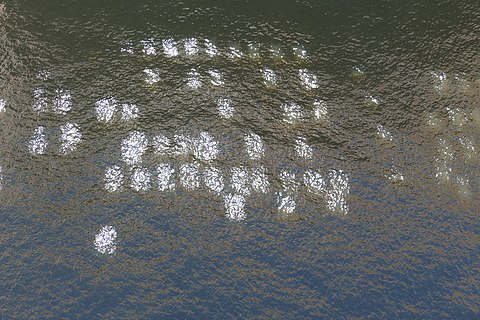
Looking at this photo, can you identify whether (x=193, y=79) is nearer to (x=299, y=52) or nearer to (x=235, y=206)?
(x=299, y=52)

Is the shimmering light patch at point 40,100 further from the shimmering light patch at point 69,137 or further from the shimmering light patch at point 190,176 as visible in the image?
the shimmering light patch at point 190,176

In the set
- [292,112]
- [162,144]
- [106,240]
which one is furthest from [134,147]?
[292,112]

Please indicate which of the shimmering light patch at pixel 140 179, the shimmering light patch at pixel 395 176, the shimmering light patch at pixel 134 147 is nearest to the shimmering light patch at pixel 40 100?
the shimmering light patch at pixel 134 147

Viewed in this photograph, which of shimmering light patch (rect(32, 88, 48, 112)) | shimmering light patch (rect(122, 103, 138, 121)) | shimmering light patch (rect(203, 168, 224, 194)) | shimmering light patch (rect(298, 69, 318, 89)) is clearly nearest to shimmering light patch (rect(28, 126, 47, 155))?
→ shimmering light patch (rect(32, 88, 48, 112))

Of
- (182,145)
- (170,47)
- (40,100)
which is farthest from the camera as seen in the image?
(170,47)

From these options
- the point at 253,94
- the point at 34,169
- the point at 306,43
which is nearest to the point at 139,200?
the point at 34,169

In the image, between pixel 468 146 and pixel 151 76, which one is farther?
pixel 151 76
